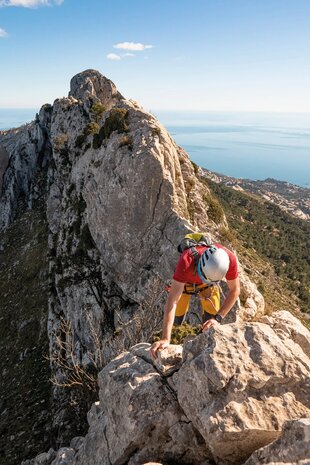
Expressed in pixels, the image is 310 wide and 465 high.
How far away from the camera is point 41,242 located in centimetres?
4381

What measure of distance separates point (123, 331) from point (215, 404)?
13.3 metres

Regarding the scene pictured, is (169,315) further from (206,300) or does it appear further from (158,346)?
(206,300)

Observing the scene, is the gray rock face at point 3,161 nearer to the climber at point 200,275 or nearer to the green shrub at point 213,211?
the green shrub at point 213,211

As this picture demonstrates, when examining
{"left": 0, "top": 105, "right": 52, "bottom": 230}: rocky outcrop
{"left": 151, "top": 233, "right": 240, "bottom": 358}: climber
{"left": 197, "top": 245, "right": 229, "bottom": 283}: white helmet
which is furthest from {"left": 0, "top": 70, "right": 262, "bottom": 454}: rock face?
{"left": 0, "top": 105, "right": 52, "bottom": 230}: rocky outcrop

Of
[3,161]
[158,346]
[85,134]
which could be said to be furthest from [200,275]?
[3,161]

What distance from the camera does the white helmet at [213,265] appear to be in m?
8.27

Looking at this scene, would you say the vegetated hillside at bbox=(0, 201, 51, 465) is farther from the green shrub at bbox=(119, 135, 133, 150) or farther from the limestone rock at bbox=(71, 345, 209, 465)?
the green shrub at bbox=(119, 135, 133, 150)

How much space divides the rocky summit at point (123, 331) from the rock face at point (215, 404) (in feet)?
0.09

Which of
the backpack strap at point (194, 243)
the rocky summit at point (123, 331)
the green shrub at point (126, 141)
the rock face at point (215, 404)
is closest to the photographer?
the rock face at point (215, 404)

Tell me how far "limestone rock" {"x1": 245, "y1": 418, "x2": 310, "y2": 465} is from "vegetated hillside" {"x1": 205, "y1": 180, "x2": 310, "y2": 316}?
1690 centimetres

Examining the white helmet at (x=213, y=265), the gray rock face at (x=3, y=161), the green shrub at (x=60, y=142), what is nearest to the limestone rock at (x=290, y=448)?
the white helmet at (x=213, y=265)

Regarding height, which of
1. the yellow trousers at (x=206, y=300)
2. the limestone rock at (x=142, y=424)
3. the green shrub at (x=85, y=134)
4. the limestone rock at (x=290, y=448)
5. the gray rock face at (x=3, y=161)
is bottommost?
the gray rock face at (x=3, y=161)

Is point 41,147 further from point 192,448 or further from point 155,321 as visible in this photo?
point 192,448

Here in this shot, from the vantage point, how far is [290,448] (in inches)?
213
